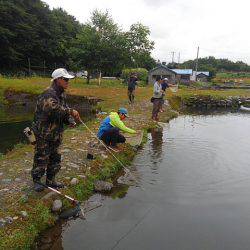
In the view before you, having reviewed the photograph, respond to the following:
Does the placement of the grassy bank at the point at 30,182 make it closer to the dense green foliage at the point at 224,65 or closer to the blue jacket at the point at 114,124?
the blue jacket at the point at 114,124

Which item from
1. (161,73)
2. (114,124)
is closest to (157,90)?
(114,124)

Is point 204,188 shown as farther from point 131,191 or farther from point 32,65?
point 32,65

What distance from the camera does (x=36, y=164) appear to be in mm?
8805

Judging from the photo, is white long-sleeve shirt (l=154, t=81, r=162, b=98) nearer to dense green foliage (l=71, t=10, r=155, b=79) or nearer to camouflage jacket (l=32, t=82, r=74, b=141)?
camouflage jacket (l=32, t=82, r=74, b=141)

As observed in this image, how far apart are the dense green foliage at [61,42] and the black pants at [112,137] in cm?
3529

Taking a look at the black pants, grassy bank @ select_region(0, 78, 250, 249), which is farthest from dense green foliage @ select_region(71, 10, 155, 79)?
the black pants

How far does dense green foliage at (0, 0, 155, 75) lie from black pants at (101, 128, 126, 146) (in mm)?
35285

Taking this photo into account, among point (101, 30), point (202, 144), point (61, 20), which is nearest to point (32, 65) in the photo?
point (61, 20)

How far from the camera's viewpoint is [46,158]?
8.84 meters

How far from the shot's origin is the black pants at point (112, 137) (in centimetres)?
1351

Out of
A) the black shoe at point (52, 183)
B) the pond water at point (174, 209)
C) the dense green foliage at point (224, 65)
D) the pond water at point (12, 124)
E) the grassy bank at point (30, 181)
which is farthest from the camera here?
the dense green foliage at point (224, 65)

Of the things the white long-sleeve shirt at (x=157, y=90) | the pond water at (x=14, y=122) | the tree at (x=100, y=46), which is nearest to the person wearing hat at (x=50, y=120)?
the pond water at (x=14, y=122)

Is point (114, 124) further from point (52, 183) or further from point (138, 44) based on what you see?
point (138, 44)

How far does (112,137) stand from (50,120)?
526cm
